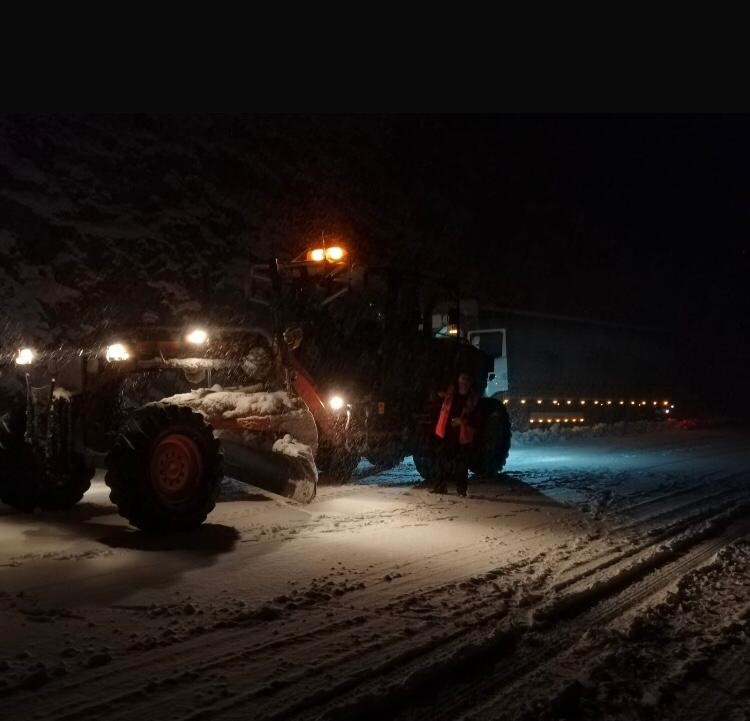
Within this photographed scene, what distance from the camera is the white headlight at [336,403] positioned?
32.7 feet

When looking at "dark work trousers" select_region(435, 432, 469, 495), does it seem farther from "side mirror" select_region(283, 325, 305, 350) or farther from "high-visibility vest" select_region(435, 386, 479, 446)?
"side mirror" select_region(283, 325, 305, 350)

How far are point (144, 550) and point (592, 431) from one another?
17.2 meters

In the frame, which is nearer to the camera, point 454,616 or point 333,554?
point 454,616

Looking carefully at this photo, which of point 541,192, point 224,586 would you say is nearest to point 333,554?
point 224,586

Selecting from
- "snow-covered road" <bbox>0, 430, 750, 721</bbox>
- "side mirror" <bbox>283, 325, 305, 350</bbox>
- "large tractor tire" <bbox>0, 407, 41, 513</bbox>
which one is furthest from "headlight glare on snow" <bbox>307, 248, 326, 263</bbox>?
"large tractor tire" <bbox>0, 407, 41, 513</bbox>

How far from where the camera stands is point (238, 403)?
8531 millimetres

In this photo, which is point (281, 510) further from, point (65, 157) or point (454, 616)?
point (65, 157)

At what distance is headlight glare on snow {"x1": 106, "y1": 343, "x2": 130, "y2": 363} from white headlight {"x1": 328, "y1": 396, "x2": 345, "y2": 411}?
2571mm

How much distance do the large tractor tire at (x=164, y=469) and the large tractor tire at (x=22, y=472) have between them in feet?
4.94

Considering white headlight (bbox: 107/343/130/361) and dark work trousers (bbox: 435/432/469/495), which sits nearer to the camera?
white headlight (bbox: 107/343/130/361)

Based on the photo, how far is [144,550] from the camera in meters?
6.47

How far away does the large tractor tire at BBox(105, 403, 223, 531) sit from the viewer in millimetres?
6934

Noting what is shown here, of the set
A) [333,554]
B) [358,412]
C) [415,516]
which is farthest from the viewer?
[358,412]

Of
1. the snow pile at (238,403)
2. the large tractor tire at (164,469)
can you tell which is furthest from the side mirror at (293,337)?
the large tractor tire at (164,469)
